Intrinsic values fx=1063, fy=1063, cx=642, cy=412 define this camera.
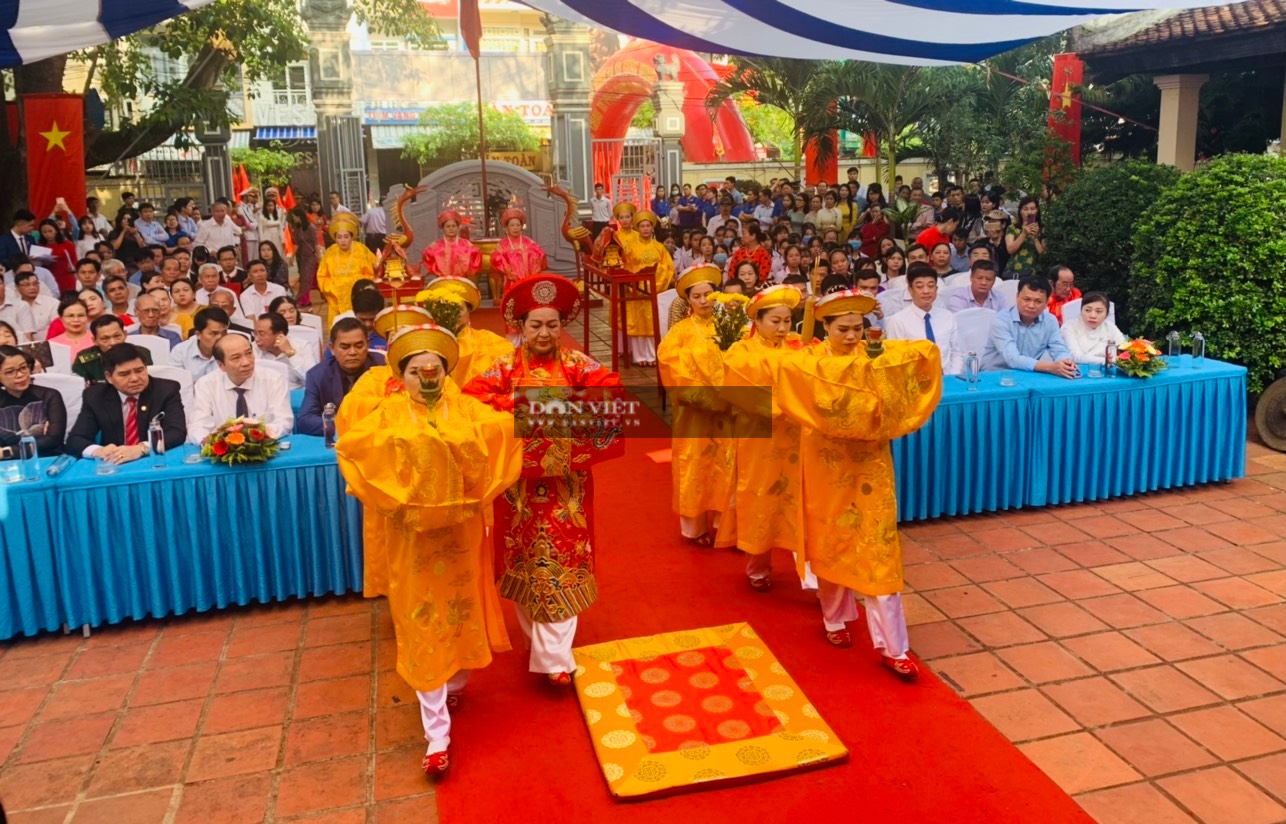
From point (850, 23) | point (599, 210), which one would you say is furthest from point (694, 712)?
point (599, 210)

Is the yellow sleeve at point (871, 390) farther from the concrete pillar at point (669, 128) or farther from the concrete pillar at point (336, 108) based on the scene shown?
the concrete pillar at point (669, 128)

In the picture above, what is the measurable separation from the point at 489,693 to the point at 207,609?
62.5 inches

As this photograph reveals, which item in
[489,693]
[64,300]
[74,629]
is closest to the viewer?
[489,693]

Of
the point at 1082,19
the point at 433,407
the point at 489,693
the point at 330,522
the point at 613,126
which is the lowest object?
the point at 489,693

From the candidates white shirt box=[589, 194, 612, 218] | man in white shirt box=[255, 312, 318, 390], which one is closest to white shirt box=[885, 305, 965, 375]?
man in white shirt box=[255, 312, 318, 390]

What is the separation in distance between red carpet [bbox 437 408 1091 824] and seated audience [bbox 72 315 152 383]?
2788 mm

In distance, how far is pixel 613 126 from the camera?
1110 inches

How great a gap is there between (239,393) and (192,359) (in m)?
1.38

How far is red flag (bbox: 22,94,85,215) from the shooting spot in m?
10.8

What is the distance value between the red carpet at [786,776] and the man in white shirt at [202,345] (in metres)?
2.89

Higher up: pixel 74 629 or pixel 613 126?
pixel 613 126

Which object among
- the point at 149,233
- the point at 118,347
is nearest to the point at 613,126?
the point at 149,233

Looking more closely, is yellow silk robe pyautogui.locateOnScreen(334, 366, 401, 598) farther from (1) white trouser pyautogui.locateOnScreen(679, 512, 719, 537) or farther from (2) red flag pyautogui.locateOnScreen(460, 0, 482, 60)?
(2) red flag pyautogui.locateOnScreen(460, 0, 482, 60)

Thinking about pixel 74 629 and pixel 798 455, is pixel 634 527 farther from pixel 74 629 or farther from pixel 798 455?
pixel 74 629
